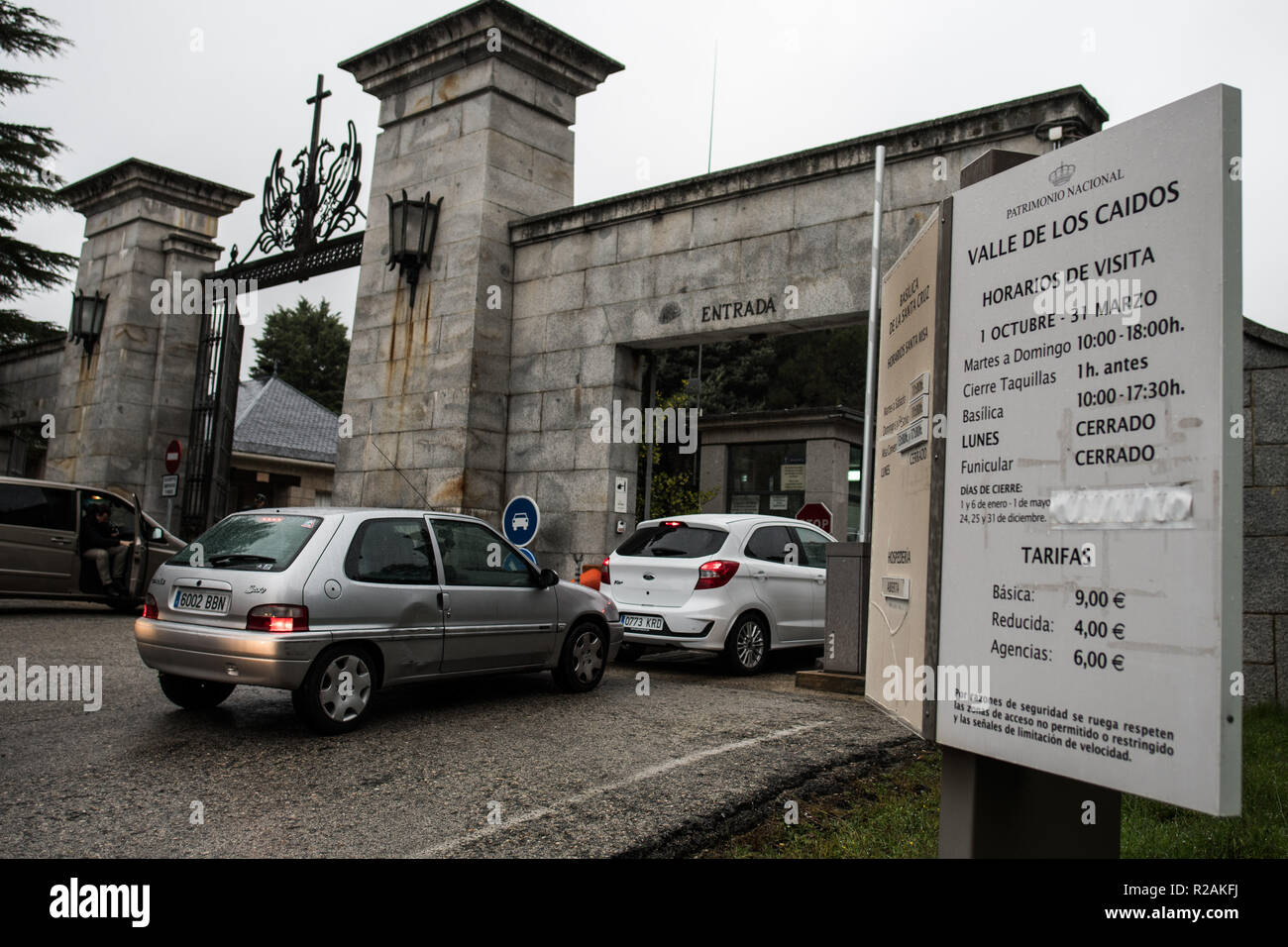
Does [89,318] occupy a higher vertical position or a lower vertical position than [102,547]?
higher

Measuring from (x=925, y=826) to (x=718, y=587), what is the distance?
17.0ft

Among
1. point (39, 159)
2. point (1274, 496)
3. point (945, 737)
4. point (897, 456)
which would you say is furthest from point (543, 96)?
point (39, 159)

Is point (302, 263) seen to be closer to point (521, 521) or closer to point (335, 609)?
point (521, 521)

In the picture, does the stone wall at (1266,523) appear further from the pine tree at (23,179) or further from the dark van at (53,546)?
the pine tree at (23,179)

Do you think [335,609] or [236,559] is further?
A: [236,559]

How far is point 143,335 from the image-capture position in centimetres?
2092

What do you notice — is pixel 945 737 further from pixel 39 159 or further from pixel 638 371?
pixel 39 159

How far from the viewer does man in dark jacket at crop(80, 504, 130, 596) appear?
14234mm

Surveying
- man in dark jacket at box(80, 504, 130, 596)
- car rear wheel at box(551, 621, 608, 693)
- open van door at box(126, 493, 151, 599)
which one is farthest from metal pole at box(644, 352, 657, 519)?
man in dark jacket at box(80, 504, 130, 596)

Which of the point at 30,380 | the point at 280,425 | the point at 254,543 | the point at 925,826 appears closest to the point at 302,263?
the point at 254,543

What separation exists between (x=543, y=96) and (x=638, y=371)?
428cm

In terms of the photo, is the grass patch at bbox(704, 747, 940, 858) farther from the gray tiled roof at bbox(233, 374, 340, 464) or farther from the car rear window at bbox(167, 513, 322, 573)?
the gray tiled roof at bbox(233, 374, 340, 464)

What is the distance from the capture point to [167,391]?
20.7 metres

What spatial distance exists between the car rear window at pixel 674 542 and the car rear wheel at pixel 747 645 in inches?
31.2
